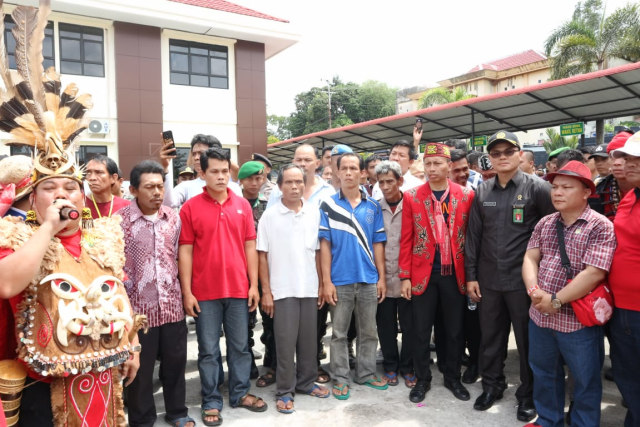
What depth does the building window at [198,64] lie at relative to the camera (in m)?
14.1

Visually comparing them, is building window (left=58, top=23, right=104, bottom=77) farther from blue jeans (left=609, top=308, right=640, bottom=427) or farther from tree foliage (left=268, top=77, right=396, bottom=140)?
tree foliage (left=268, top=77, right=396, bottom=140)

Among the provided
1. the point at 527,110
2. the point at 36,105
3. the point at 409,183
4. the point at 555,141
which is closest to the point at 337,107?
the point at 555,141

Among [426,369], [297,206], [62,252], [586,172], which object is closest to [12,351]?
[62,252]

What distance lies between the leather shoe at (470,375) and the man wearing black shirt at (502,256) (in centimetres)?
42

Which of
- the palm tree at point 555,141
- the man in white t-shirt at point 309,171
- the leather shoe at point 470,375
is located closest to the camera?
the leather shoe at point 470,375

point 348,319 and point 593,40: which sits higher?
point 593,40

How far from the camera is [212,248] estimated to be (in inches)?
138

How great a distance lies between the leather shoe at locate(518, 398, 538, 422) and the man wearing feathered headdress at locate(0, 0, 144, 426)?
2847 millimetres

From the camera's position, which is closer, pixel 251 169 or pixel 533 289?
pixel 533 289

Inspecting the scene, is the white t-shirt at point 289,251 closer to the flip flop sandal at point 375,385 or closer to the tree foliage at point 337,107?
→ the flip flop sandal at point 375,385

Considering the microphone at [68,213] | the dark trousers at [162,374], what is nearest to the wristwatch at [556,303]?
the dark trousers at [162,374]

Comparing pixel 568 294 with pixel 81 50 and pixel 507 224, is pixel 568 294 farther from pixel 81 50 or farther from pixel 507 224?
pixel 81 50

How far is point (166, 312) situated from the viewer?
3285 millimetres

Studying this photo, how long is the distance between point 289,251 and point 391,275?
103cm
